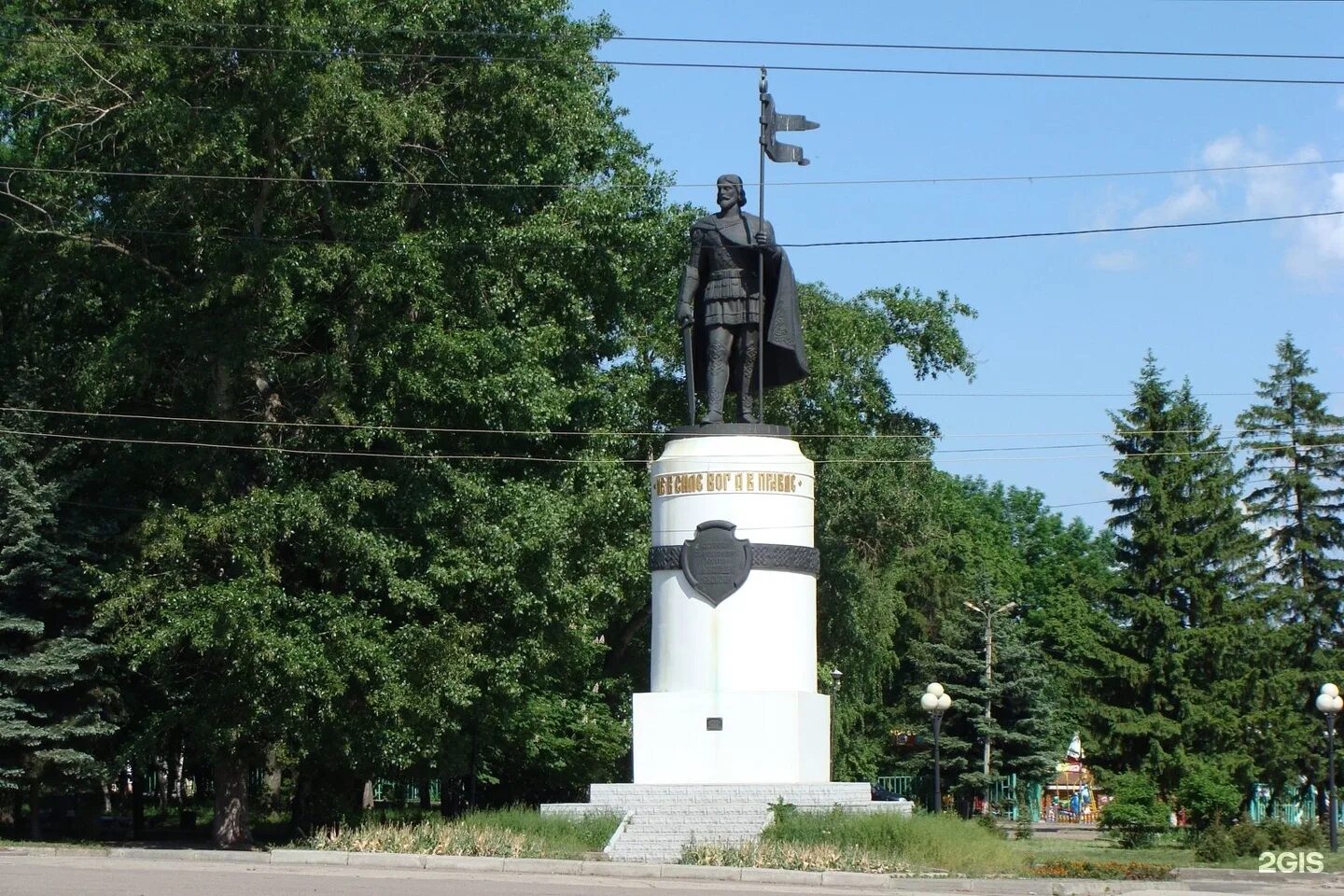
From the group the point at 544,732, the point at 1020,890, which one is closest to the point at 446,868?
the point at 1020,890

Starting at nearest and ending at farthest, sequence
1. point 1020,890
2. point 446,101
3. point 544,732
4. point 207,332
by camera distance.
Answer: point 1020,890 → point 207,332 → point 446,101 → point 544,732

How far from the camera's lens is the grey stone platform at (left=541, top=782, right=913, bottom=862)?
1867 centimetres

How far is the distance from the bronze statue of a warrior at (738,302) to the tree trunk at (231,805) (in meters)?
11.3

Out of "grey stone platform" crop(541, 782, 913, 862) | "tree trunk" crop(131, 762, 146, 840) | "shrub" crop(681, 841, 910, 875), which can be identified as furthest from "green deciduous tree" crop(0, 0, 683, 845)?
"shrub" crop(681, 841, 910, 875)

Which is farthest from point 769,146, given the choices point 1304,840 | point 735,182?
point 1304,840

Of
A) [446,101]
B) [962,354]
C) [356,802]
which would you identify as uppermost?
[446,101]

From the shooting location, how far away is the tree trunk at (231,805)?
89.9ft

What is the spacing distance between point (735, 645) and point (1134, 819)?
14.5 m

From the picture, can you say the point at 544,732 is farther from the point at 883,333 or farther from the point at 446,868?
the point at 446,868

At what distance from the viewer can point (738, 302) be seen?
21641 mm

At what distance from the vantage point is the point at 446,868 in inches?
687

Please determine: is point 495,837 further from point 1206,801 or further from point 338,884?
point 1206,801

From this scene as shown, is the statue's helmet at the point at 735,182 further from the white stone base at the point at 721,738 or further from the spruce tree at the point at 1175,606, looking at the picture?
the spruce tree at the point at 1175,606

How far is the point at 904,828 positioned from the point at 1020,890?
220cm
